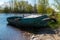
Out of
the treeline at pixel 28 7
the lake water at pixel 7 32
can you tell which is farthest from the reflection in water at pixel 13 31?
the treeline at pixel 28 7

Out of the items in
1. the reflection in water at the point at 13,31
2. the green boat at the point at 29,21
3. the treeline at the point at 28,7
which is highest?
the treeline at the point at 28,7

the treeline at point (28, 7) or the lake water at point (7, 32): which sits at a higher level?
the treeline at point (28, 7)

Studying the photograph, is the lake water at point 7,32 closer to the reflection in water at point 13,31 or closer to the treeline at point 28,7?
the reflection in water at point 13,31

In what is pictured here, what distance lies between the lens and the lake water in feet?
4.48

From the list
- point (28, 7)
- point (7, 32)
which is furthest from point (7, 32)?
point (28, 7)

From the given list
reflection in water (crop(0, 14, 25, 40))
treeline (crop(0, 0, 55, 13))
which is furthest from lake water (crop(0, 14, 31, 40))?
treeline (crop(0, 0, 55, 13))

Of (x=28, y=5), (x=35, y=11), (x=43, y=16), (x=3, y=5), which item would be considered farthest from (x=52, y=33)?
(x=3, y=5)

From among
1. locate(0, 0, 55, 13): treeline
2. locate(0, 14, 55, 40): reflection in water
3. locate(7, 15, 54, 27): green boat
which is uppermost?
locate(0, 0, 55, 13): treeline

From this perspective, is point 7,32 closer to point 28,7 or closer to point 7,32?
point 7,32

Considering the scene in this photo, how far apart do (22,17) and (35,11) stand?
19cm

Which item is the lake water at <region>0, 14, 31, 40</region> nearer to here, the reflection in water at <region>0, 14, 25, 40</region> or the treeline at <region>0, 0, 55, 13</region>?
the reflection in water at <region>0, 14, 25, 40</region>

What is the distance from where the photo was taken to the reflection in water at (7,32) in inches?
53.7

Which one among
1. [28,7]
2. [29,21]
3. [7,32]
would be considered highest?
[28,7]

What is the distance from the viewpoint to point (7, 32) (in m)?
1.38
